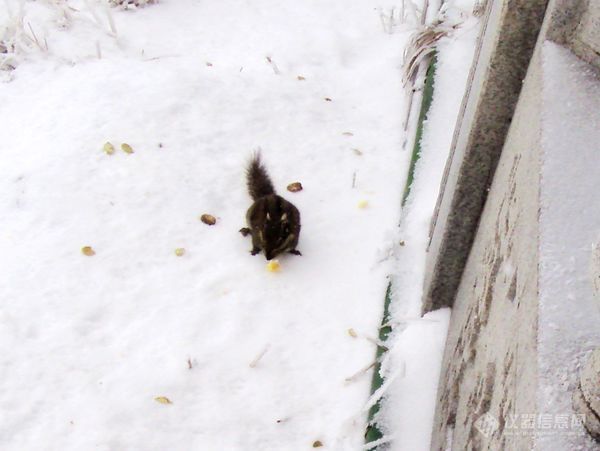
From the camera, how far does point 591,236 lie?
1.29 metres

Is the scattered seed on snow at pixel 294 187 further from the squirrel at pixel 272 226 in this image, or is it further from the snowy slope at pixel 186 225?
the squirrel at pixel 272 226

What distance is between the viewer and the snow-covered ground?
103 inches

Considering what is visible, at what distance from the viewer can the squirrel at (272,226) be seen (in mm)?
3141

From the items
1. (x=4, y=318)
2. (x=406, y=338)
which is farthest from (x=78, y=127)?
(x=406, y=338)

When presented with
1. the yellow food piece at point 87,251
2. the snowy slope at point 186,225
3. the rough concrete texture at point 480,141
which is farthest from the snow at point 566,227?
the yellow food piece at point 87,251

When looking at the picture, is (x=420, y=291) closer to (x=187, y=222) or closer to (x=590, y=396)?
(x=187, y=222)

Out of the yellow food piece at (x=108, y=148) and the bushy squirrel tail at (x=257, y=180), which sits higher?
the yellow food piece at (x=108, y=148)

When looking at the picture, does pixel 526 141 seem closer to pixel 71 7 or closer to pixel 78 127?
pixel 78 127

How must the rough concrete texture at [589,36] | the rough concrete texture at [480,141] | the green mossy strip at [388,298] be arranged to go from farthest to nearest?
the green mossy strip at [388,298] → the rough concrete texture at [480,141] → the rough concrete texture at [589,36]

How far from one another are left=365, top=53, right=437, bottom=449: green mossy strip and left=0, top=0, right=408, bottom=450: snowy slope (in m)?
0.07

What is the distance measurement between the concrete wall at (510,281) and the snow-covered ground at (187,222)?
0.50 metres

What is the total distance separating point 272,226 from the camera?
3.12m

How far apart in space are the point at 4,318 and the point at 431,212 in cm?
197

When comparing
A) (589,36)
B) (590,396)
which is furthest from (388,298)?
(590,396)
